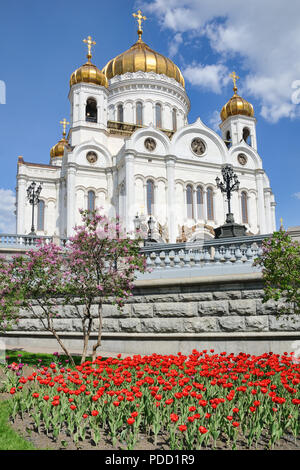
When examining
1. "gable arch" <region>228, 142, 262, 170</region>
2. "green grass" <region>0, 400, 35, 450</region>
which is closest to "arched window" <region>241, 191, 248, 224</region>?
"gable arch" <region>228, 142, 262, 170</region>

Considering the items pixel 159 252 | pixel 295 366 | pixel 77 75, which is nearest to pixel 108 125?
pixel 77 75

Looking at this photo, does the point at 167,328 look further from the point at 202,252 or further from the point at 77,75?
the point at 77,75

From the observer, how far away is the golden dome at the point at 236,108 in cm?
4322

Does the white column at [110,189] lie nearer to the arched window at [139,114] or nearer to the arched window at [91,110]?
the arched window at [91,110]

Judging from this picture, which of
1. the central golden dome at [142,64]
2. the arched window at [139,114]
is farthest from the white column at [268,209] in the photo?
the central golden dome at [142,64]

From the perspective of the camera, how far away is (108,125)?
40.4m

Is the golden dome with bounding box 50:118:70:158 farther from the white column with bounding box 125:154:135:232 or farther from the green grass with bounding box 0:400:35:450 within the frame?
the green grass with bounding box 0:400:35:450

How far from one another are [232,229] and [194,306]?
971cm

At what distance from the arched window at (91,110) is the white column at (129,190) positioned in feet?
24.5

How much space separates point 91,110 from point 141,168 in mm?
9794

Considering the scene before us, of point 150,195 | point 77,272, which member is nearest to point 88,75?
point 150,195

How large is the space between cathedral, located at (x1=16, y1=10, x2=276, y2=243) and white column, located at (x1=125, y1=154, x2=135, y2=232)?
0.27 ft

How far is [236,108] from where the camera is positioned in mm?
43156

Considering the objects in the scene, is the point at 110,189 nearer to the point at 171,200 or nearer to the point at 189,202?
the point at 171,200
